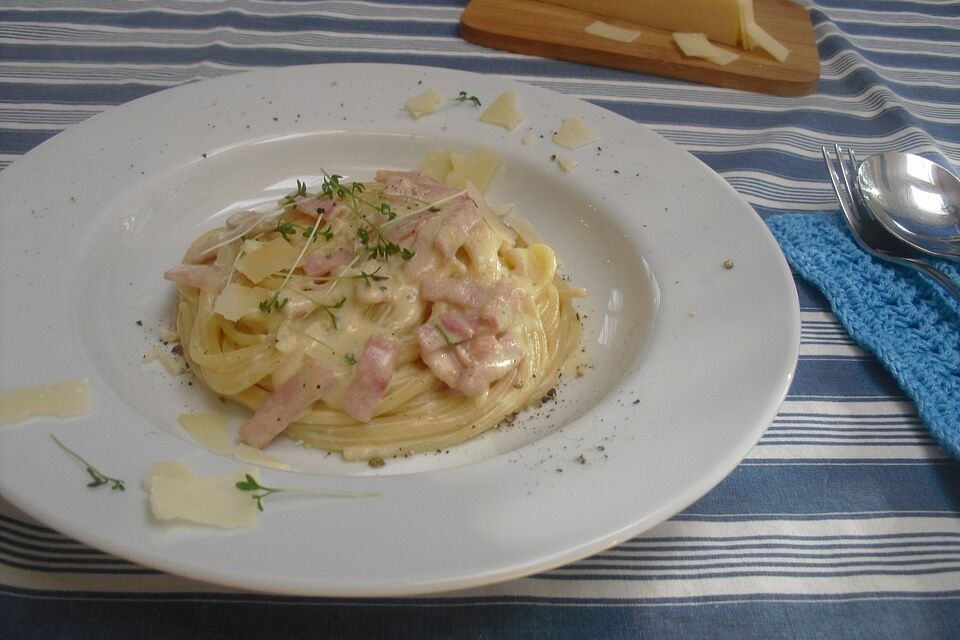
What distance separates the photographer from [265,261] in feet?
7.89

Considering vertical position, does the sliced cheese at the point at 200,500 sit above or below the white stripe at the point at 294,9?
below

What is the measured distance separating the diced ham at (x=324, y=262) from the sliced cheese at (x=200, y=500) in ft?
2.83

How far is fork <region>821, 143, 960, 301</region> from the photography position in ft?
9.40

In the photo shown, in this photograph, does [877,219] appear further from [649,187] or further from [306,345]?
[306,345]

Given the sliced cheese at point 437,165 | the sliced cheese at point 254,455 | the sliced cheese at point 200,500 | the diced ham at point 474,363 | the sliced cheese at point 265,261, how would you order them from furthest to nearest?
the sliced cheese at point 437,165 < the sliced cheese at point 265,261 < the diced ham at point 474,363 < the sliced cheese at point 254,455 < the sliced cheese at point 200,500

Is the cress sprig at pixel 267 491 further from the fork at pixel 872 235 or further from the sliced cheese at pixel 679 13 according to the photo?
the sliced cheese at pixel 679 13

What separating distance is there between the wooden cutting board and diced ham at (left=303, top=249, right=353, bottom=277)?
229cm

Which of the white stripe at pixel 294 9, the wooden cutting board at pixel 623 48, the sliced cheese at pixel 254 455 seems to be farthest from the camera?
the white stripe at pixel 294 9

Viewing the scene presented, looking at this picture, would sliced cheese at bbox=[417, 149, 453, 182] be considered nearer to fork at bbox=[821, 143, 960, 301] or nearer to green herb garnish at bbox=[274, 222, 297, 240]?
green herb garnish at bbox=[274, 222, 297, 240]

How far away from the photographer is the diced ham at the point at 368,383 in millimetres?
2211

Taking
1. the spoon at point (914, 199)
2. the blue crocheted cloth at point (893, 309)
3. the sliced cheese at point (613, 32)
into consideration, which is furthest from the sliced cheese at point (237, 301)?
the sliced cheese at point (613, 32)

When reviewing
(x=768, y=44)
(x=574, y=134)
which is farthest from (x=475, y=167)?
(x=768, y=44)

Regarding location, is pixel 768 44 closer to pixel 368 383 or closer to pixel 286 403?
pixel 368 383

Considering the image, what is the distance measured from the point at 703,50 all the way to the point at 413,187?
224 cm
